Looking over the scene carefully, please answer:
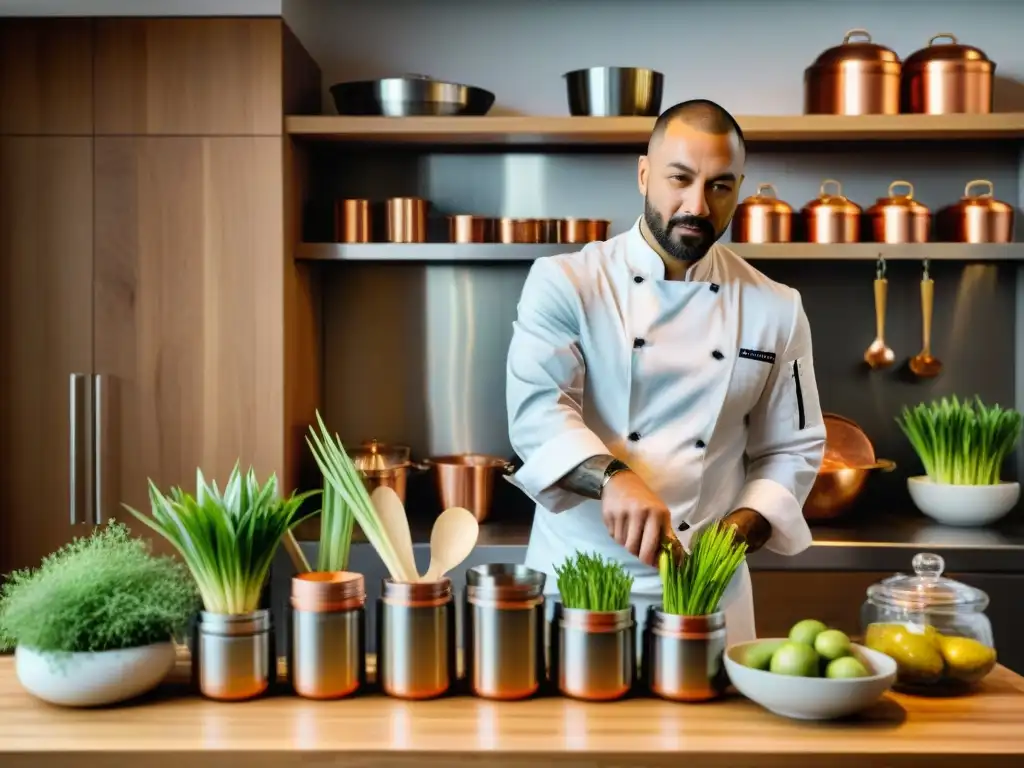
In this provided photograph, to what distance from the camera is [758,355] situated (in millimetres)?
2270

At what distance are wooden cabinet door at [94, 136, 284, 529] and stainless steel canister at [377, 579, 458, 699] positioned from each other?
1736mm

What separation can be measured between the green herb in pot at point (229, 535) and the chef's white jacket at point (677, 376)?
632 millimetres

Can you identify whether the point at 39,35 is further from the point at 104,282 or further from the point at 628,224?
the point at 628,224

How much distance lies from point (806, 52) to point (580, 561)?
262 cm

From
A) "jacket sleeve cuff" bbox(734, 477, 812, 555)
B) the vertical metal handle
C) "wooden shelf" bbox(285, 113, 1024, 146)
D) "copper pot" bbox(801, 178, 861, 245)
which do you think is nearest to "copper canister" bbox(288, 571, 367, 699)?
"jacket sleeve cuff" bbox(734, 477, 812, 555)

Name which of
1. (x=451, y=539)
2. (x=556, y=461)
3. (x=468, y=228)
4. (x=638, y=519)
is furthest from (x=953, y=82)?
(x=451, y=539)

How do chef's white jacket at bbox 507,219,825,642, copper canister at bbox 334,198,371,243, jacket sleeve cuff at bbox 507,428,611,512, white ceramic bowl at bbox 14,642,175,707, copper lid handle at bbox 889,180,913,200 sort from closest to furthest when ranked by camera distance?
white ceramic bowl at bbox 14,642,175,707 < jacket sleeve cuff at bbox 507,428,611,512 < chef's white jacket at bbox 507,219,825,642 < copper canister at bbox 334,198,371,243 < copper lid handle at bbox 889,180,913,200

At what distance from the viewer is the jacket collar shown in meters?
2.28

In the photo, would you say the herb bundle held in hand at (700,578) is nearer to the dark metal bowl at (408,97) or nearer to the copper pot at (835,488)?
the copper pot at (835,488)

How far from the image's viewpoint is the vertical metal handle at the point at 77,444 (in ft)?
10.7

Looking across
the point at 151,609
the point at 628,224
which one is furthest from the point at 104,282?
the point at 151,609

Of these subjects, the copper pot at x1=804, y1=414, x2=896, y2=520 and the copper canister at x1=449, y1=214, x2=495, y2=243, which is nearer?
the copper pot at x1=804, y1=414, x2=896, y2=520

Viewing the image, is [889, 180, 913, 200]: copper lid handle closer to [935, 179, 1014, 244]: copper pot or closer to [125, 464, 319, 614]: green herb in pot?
[935, 179, 1014, 244]: copper pot

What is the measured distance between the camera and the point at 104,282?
3.30m
